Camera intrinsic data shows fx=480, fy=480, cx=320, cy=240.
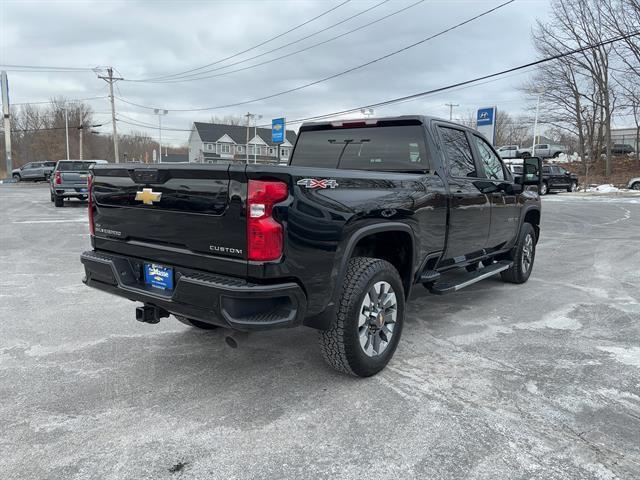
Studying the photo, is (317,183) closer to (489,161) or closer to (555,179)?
(489,161)

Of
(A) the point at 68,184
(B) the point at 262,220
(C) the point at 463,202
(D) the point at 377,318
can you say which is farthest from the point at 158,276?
(A) the point at 68,184

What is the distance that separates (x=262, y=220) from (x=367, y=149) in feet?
7.09

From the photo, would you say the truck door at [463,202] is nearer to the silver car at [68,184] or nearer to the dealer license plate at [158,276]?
the dealer license plate at [158,276]

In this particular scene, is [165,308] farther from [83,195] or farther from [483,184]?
[83,195]

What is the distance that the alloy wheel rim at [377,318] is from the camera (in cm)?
339

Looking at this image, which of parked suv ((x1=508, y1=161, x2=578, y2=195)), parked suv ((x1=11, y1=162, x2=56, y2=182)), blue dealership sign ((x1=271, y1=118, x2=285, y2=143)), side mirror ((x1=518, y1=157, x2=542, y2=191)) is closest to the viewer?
side mirror ((x1=518, y1=157, x2=542, y2=191))

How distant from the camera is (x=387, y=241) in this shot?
3.81m

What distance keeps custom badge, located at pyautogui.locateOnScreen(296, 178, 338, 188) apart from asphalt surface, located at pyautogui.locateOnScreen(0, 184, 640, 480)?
4.66 feet

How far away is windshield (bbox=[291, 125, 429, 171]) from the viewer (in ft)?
14.3

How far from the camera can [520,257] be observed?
629cm

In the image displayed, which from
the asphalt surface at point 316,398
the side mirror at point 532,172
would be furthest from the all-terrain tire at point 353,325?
the side mirror at point 532,172

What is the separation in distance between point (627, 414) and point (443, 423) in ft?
3.99

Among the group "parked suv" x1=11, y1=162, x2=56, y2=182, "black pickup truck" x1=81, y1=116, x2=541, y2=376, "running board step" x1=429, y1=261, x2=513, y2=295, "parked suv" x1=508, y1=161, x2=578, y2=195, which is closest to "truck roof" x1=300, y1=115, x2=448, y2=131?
"black pickup truck" x1=81, y1=116, x2=541, y2=376

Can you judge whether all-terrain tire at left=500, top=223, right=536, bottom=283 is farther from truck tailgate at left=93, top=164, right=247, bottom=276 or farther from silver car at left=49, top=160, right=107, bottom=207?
silver car at left=49, top=160, right=107, bottom=207
